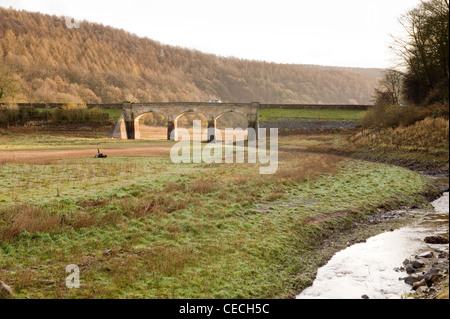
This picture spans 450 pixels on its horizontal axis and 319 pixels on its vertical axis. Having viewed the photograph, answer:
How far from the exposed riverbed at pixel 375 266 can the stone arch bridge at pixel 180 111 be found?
185 feet

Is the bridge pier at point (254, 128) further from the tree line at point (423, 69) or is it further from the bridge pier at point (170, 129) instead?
the tree line at point (423, 69)

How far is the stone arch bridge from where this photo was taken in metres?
74.2

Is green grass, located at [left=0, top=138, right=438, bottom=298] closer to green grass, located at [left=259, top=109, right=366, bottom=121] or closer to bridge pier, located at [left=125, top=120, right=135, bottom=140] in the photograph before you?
green grass, located at [left=259, top=109, right=366, bottom=121]

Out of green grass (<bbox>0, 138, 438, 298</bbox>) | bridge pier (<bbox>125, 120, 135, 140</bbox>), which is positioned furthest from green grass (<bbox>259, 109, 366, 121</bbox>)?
green grass (<bbox>0, 138, 438, 298</bbox>)

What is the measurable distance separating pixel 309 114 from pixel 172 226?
6133 centimetres

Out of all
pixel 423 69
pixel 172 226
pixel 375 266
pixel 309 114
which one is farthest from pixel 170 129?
pixel 375 266

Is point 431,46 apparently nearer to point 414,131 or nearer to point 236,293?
point 414,131

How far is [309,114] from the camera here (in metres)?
74.6

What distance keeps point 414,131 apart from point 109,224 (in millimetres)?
33456

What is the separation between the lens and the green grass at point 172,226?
474 inches
